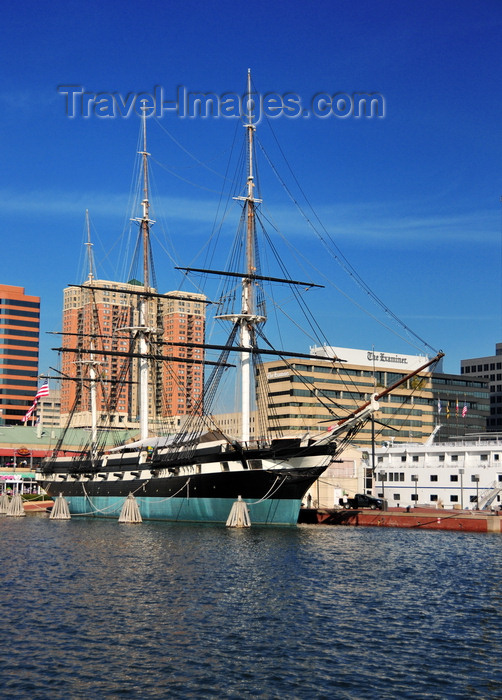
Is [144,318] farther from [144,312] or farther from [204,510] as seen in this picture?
[204,510]

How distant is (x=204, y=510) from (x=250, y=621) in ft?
131

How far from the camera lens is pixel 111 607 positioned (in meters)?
31.7

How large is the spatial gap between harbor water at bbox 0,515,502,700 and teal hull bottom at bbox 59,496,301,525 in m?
12.8

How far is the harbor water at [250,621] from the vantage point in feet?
72.7

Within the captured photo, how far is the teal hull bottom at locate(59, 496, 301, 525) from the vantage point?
6581 cm

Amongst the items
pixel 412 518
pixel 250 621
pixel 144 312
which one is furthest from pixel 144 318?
pixel 250 621

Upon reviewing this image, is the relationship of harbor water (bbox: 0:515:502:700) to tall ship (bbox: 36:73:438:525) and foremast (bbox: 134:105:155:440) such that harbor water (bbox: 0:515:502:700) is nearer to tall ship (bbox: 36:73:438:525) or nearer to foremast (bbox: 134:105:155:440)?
tall ship (bbox: 36:73:438:525)

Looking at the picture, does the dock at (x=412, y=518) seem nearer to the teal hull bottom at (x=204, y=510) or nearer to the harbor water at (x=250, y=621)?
the teal hull bottom at (x=204, y=510)

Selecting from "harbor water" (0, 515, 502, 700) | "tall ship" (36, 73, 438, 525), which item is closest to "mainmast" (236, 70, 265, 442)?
"tall ship" (36, 73, 438, 525)

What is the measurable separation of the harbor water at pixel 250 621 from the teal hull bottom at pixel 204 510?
41.9ft

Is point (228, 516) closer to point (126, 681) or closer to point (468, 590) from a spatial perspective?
point (468, 590)

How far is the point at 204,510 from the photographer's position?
69312 mm

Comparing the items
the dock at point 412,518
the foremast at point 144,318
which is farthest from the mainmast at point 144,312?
the dock at point 412,518

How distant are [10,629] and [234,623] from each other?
7.70 metres
